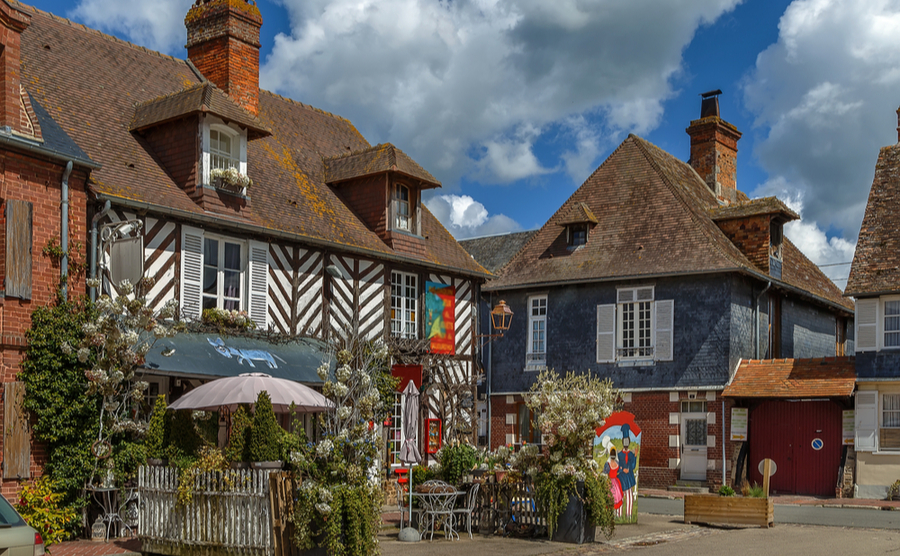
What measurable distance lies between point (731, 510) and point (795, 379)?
8008mm

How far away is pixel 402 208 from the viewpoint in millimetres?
19984

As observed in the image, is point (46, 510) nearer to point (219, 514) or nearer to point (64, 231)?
point (219, 514)

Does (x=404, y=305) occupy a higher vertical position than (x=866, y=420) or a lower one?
higher

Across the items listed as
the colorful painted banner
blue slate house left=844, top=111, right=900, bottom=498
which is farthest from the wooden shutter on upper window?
blue slate house left=844, top=111, right=900, bottom=498

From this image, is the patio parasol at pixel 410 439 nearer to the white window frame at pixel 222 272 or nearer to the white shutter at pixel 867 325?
the white window frame at pixel 222 272

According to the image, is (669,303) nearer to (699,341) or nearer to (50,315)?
(699,341)

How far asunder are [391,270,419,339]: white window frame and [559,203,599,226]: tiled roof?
7.82 m

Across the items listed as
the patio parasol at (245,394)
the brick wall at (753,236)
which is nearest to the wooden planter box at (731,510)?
the patio parasol at (245,394)

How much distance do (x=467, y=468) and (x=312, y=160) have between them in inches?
358

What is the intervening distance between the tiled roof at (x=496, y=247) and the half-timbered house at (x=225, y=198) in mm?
12524

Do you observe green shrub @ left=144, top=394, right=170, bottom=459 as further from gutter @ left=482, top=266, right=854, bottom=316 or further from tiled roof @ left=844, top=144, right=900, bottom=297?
tiled roof @ left=844, top=144, right=900, bottom=297

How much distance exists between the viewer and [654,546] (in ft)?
41.6

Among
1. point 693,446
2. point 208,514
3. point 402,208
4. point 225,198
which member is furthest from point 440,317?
point 208,514

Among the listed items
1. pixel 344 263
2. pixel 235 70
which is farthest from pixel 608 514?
pixel 235 70
